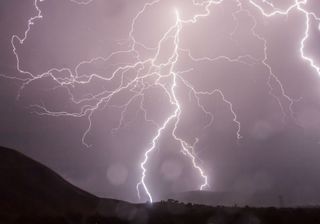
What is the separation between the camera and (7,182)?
49.0 meters

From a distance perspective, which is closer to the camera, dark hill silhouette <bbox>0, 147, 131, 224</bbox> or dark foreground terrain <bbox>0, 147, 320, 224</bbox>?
dark foreground terrain <bbox>0, 147, 320, 224</bbox>

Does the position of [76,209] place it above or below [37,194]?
below

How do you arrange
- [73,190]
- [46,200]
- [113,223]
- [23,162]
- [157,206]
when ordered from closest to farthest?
[113,223] < [157,206] < [46,200] < [73,190] < [23,162]

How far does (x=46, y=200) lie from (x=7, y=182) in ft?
15.3

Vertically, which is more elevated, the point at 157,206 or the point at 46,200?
the point at 46,200

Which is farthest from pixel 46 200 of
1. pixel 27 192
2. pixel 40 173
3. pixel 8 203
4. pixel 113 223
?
pixel 113 223

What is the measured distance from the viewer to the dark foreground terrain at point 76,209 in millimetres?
29656

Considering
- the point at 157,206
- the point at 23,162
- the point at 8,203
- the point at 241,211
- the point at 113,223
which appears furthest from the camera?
the point at 23,162

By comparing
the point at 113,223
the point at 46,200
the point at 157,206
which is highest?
the point at 46,200

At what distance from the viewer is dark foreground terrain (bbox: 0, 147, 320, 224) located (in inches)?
1168

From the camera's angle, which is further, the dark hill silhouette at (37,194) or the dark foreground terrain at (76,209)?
the dark hill silhouette at (37,194)

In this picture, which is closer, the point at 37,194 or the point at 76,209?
the point at 76,209

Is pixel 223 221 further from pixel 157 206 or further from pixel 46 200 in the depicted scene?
pixel 46 200

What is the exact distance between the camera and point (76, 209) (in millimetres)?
45375
